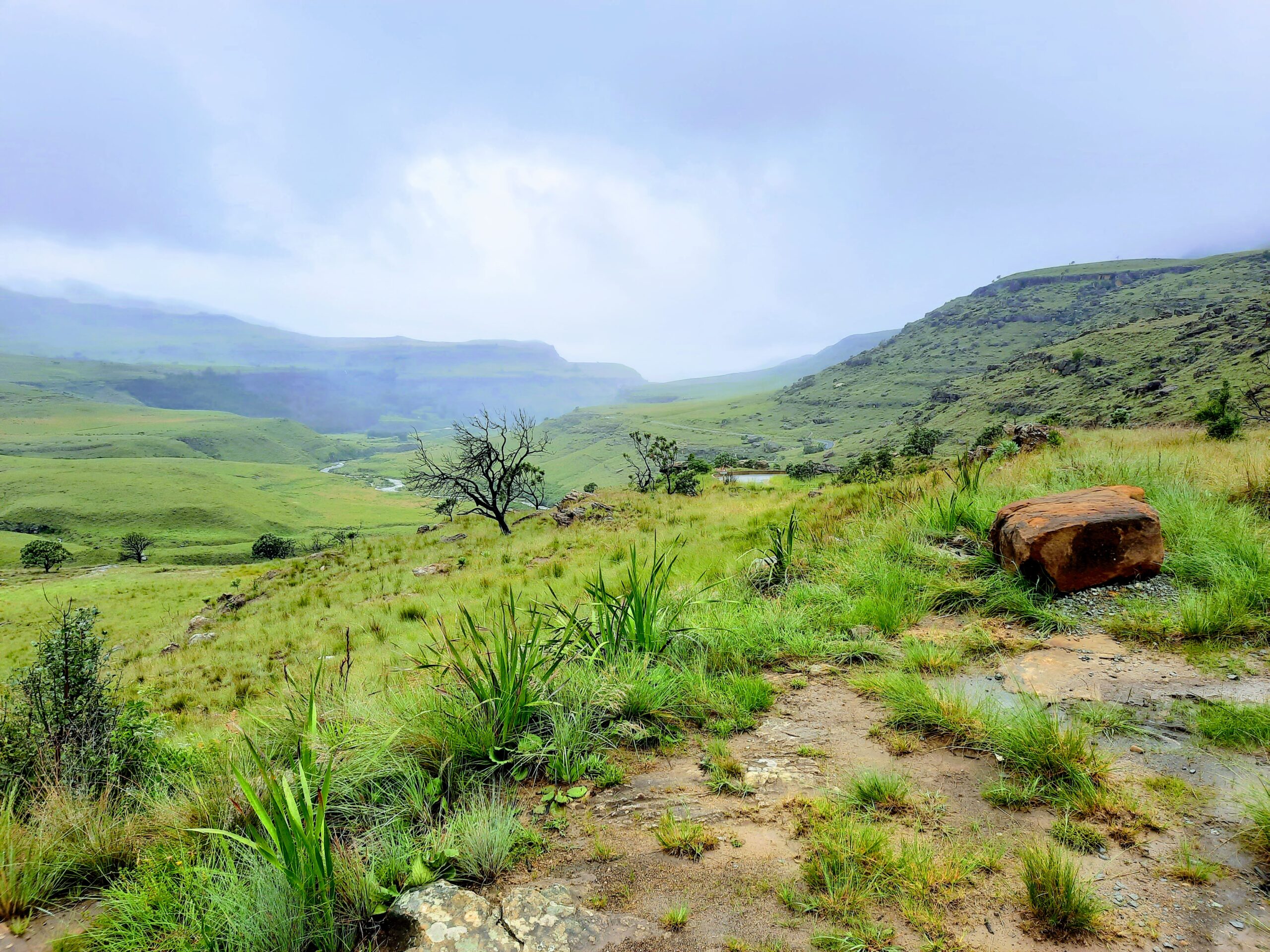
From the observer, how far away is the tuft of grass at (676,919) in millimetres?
2289

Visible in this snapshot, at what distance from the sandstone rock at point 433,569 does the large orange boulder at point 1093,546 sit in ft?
57.2

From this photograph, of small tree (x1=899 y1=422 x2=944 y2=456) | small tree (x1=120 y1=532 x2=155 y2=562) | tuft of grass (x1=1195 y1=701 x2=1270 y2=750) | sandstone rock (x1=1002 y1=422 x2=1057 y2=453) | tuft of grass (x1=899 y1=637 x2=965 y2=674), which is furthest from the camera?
small tree (x1=120 y1=532 x2=155 y2=562)

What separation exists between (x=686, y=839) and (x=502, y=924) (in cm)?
97

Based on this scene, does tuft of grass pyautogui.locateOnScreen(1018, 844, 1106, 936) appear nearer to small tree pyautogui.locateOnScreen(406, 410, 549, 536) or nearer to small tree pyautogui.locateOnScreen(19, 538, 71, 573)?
small tree pyautogui.locateOnScreen(406, 410, 549, 536)

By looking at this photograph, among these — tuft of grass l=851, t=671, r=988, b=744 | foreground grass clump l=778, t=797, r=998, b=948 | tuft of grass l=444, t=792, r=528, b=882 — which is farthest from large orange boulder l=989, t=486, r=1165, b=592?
tuft of grass l=444, t=792, r=528, b=882

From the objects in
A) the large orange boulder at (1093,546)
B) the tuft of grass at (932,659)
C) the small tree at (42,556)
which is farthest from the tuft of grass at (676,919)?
the small tree at (42,556)

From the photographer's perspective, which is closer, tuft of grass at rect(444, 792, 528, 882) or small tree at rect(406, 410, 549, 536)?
tuft of grass at rect(444, 792, 528, 882)

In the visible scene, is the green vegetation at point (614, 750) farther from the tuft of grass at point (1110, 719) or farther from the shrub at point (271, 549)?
the shrub at point (271, 549)

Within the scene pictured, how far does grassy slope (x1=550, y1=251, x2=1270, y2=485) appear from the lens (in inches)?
2603

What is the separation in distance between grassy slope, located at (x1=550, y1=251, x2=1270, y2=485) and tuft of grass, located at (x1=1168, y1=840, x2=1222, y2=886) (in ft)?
200

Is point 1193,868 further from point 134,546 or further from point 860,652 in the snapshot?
point 134,546

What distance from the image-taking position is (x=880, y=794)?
3.00 m

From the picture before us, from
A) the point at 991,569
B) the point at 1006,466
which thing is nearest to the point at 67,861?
the point at 991,569

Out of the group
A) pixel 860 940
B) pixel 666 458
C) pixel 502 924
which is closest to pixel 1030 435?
pixel 860 940
